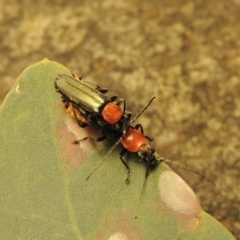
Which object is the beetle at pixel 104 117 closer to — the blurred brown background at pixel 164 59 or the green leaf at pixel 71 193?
the green leaf at pixel 71 193

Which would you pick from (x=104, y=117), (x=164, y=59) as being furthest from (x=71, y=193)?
(x=164, y=59)

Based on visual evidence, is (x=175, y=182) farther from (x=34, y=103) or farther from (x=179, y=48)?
(x=179, y=48)

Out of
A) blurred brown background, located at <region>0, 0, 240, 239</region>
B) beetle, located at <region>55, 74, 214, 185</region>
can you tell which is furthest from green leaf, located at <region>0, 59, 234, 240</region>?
blurred brown background, located at <region>0, 0, 240, 239</region>

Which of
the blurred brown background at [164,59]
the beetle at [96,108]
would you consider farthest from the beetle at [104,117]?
the blurred brown background at [164,59]

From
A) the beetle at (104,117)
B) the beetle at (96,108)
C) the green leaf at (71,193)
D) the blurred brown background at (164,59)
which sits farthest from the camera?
the blurred brown background at (164,59)

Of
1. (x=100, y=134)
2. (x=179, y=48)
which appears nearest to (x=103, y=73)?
(x=179, y=48)
